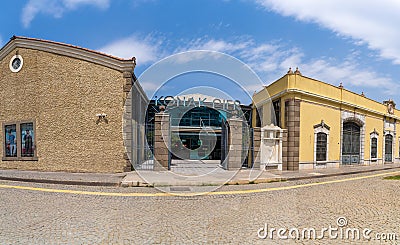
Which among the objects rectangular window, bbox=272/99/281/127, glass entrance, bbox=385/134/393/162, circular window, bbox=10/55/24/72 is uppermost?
circular window, bbox=10/55/24/72

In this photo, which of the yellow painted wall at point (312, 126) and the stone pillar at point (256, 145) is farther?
the yellow painted wall at point (312, 126)

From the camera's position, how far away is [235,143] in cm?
1348

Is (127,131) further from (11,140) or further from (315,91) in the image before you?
(315,91)

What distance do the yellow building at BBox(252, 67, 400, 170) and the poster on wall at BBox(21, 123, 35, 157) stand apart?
1314 centimetres

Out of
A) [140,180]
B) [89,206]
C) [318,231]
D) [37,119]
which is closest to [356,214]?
[318,231]

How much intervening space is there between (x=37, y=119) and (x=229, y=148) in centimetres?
977

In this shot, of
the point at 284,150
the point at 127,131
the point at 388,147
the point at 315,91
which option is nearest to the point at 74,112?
the point at 127,131

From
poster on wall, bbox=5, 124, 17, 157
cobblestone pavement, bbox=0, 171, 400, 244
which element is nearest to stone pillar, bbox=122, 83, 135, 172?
cobblestone pavement, bbox=0, 171, 400, 244

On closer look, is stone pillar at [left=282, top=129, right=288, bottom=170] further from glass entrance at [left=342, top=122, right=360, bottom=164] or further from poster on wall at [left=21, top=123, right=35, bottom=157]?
poster on wall at [left=21, top=123, right=35, bottom=157]

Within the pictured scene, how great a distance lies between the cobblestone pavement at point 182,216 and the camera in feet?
14.1

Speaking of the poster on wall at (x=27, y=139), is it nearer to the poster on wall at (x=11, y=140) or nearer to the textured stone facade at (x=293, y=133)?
the poster on wall at (x=11, y=140)

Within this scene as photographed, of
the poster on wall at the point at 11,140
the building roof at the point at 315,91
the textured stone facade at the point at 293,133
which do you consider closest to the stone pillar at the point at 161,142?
the textured stone facade at the point at 293,133

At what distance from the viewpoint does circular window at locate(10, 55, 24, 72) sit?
13.2m

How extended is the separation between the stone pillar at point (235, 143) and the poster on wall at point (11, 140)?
37.0 ft
